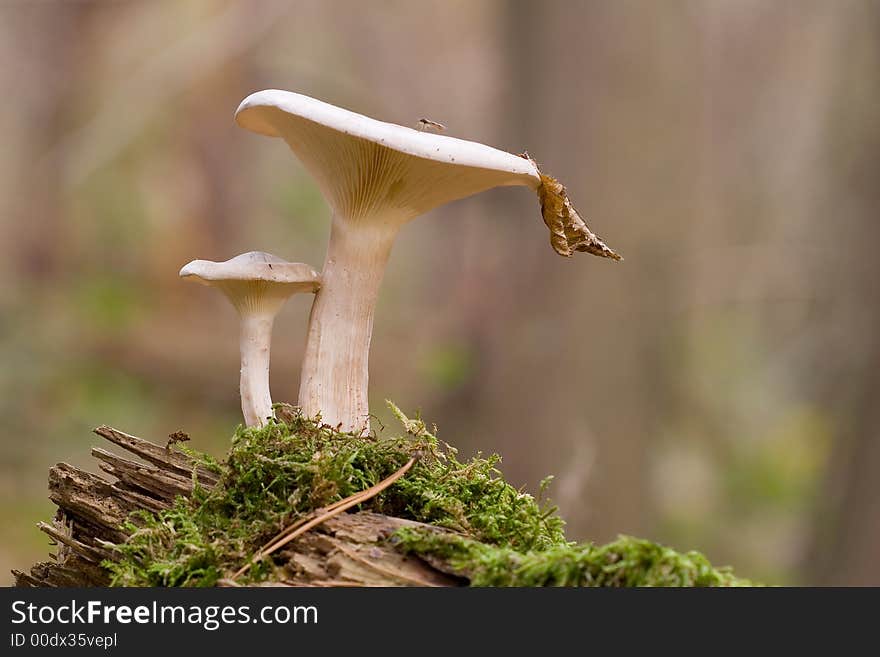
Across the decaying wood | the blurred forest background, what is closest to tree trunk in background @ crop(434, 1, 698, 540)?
the blurred forest background

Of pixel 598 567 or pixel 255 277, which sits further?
pixel 255 277

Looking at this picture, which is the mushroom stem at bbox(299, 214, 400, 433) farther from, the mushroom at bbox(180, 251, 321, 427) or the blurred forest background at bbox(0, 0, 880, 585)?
the blurred forest background at bbox(0, 0, 880, 585)

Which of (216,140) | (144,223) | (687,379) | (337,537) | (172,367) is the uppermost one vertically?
(216,140)

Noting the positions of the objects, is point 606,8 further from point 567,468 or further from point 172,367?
point 172,367

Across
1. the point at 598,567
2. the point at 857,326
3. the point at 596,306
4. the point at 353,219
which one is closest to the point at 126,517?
the point at 353,219

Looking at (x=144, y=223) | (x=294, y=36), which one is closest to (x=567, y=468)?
(x=144, y=223)

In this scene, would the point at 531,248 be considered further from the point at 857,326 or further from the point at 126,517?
the point at 126,517
